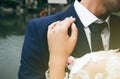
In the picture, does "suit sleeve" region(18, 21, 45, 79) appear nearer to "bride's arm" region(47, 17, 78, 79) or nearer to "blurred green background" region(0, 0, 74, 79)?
"bride's arm" region(47, 17, 78, 79)

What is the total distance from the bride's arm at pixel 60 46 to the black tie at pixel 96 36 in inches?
6.3

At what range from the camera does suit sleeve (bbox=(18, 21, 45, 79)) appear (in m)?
2.24

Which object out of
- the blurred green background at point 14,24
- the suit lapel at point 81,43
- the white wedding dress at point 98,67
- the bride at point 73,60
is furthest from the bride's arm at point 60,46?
the blurred green background at point 14,24

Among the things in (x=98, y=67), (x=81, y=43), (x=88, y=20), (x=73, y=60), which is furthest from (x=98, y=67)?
(x=88, y=20)

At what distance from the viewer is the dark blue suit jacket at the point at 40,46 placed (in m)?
2.22

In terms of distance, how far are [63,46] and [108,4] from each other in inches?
11.8

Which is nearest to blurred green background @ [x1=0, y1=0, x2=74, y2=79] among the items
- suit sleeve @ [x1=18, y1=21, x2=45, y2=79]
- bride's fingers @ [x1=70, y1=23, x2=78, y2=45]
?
suit sleeve @ [x1=18, y1=21, x2=45, y2=79]

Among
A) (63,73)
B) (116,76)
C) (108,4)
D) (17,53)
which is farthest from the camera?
(17,53)

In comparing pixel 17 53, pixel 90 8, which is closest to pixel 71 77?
pixel 90 8

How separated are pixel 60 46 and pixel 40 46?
0.27m

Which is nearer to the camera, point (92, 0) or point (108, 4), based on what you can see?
point (108, 4)

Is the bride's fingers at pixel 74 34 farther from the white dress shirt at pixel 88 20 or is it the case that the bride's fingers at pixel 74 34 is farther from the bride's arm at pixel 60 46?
the white dress shirt at pixel 88 20

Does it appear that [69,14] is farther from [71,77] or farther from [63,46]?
[71,77]

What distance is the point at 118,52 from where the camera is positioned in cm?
181
